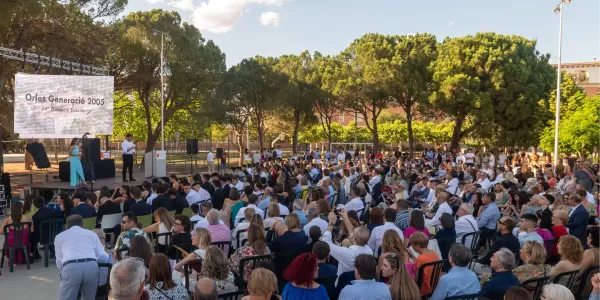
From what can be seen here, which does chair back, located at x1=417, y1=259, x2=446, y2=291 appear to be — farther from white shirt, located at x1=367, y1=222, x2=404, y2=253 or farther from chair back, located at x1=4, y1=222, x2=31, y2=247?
chair back, located at x1=4, y1=222, x2=31, y2=247

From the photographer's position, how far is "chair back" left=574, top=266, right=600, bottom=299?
14.9 ft

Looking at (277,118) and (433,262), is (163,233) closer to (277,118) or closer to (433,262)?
(433,262)

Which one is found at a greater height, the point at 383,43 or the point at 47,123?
the point at 383,43

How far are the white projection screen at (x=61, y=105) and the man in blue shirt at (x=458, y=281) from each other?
14889 mm

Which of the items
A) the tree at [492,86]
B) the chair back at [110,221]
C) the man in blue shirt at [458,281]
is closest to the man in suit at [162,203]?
the chair back at [110,221]

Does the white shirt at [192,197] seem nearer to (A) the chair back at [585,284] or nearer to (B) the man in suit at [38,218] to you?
(B) the man in suit at [38,218]

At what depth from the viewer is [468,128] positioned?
3077cm

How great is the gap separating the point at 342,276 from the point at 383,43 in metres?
28.5

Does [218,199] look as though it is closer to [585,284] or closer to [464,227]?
[464,227]

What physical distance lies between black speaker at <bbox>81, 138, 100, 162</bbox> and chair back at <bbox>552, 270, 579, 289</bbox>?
1349cm

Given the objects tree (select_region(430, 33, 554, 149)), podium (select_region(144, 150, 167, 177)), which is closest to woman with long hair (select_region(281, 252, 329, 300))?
podium (select_region(144, 150, 167, 177))

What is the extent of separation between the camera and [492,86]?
95.7 ft

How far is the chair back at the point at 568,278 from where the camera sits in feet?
14.4

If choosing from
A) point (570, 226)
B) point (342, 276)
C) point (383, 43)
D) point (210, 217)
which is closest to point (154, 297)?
point (342, 276)
